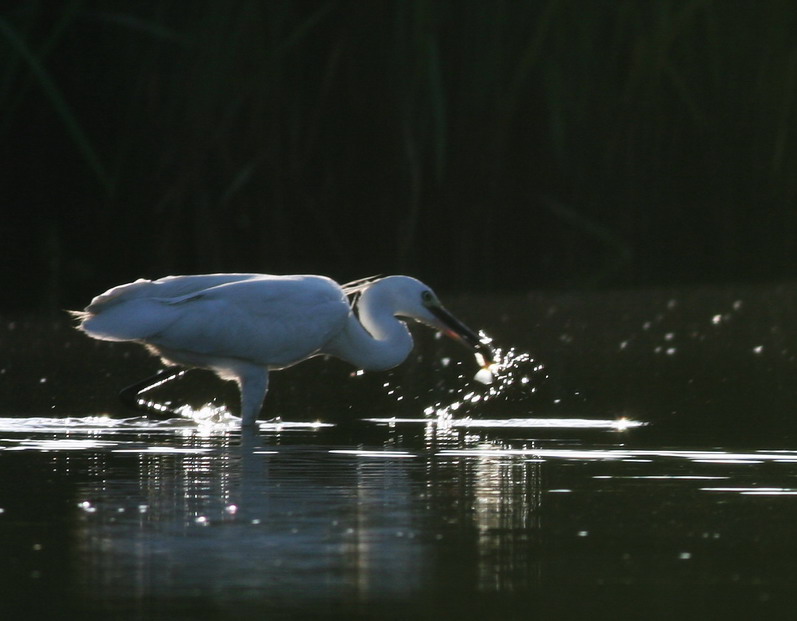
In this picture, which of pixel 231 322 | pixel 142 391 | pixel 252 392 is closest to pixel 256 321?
pixel 231 322

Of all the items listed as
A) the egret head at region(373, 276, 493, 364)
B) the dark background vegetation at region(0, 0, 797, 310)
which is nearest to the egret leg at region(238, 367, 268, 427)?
the egret head at region(373, 276, 493, 364)

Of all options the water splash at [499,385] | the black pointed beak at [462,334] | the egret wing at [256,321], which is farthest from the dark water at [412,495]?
the egret wing at [256,321]

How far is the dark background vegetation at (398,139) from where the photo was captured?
2047cm

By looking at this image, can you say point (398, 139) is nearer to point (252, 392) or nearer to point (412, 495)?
point (252, 392)

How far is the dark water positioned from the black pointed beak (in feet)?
0.92

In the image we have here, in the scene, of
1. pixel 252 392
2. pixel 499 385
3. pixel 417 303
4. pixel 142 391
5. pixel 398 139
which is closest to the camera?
pixel 252 392

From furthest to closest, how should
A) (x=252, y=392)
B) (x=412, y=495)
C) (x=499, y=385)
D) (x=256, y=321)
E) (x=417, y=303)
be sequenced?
(x=499, y=385) < (x=417, y=303) < (x=256, y=321) < (x=252, y=392) < (x=412, y=495)

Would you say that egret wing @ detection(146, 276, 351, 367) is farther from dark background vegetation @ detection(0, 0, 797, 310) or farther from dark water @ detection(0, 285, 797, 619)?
dark background vegetation @ detection(0, 0, 797, 310)

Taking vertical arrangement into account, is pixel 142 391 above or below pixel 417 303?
below

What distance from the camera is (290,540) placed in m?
6.21

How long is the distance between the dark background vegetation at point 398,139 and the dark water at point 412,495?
23.6 feet

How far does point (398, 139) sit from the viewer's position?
21.9 meters

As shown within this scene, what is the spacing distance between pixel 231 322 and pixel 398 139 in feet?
38.1

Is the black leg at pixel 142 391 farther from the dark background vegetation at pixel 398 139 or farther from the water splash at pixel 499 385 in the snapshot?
the dark background vegetation at pixel 398 139
